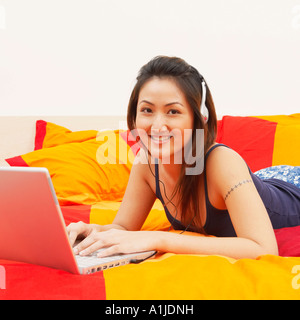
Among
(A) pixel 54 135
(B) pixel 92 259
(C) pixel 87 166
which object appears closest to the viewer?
(B) pixel 92 259

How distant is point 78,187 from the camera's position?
1.84m

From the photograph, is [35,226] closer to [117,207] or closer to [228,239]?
[228,239]

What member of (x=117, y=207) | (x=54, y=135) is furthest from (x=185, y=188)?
(x=54, y=135)

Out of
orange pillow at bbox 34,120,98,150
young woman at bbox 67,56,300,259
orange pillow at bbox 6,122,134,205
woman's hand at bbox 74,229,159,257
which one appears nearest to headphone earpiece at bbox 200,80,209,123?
young woman at bbox 67,56,300,259

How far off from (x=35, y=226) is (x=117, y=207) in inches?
36.3

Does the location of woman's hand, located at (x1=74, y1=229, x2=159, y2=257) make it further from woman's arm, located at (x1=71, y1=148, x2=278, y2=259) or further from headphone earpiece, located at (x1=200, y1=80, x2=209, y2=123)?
headphone earpiece, located at (x1=200, y1=80, x2=209, y2=123)

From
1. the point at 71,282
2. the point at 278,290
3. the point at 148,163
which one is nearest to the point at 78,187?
the point at 148,163

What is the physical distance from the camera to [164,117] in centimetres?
117

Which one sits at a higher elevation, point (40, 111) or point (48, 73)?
point (48, 73)

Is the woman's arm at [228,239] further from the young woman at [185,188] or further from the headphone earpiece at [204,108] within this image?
the headphone earpiece at [204,108]

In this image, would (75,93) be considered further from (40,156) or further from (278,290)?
(278,290)

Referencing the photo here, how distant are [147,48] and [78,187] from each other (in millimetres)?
1110

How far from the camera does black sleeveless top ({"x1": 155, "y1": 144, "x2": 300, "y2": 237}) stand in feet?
4.07

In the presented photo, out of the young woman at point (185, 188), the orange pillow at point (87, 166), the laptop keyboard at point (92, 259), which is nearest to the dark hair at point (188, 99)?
the young woman at point (185, 188)
